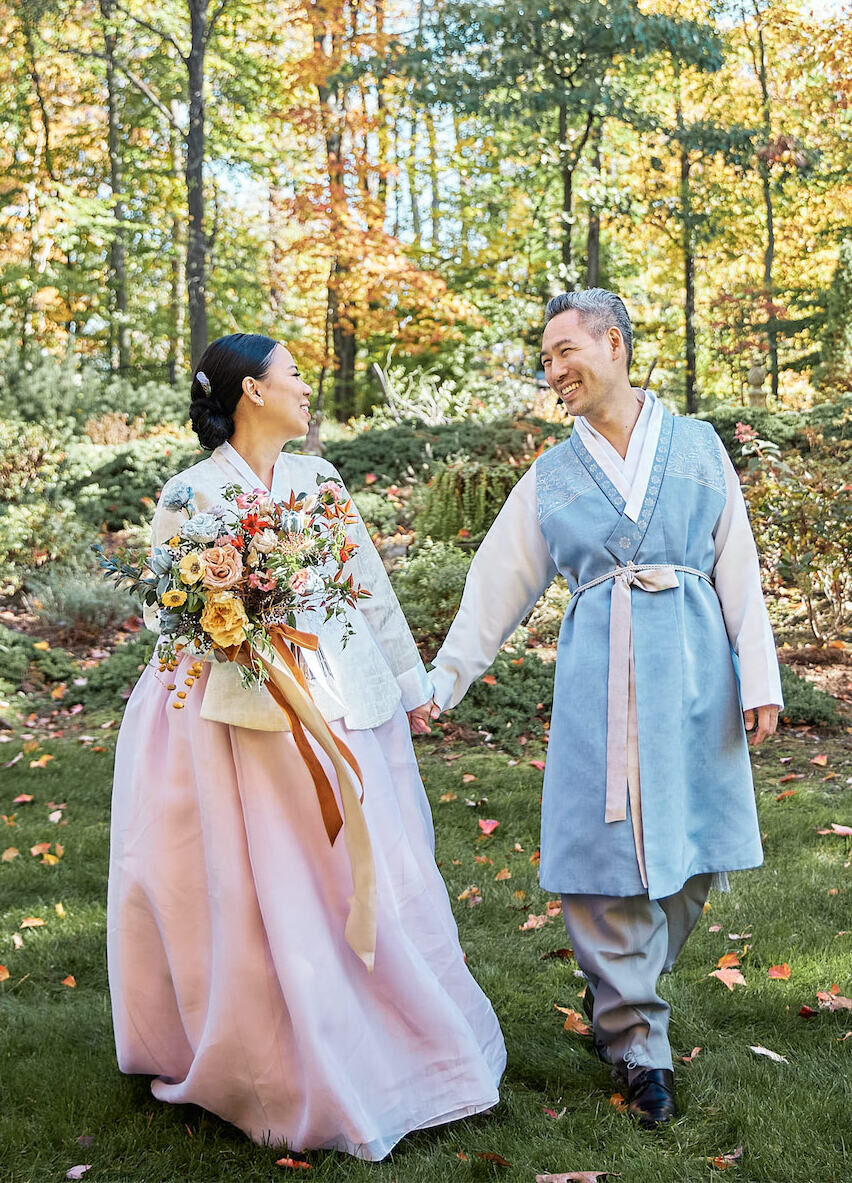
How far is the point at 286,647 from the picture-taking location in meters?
2.79

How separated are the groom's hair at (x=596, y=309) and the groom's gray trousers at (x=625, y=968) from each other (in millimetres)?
1396

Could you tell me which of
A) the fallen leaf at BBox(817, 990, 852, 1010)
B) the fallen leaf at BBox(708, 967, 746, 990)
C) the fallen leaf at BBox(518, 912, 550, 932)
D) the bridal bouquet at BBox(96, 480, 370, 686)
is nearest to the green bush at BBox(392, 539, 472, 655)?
the fallen leaf at BBox(518, 912, 550, 932)

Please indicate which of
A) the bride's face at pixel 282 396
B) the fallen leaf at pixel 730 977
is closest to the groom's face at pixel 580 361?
the bride's face at pixel 282 396

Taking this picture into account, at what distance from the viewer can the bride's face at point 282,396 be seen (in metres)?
2.91

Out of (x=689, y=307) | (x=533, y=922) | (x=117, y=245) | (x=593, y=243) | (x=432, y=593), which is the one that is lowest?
(x=533, y=922)

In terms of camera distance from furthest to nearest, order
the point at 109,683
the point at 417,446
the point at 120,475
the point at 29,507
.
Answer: the point at 120,475 < the point at 417,446 < the point at 29,507 < the point at 109,683

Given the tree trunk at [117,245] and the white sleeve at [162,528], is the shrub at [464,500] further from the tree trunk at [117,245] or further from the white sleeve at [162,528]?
the tree trunk at [117,245]

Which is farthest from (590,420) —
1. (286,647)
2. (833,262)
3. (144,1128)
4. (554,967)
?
(833,262)

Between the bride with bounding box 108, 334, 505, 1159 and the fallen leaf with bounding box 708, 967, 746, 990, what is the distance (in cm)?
87

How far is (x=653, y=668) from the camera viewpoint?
2.87 m

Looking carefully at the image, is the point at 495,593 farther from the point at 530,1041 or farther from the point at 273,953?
the point at 530,1041

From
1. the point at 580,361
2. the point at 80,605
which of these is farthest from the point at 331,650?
the point at 80,605

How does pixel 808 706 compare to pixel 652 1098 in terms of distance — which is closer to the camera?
pixel 652 1098

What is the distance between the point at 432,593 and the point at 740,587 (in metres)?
4.44
